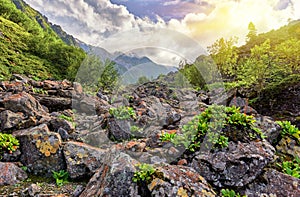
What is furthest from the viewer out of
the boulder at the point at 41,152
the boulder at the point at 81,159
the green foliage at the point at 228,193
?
Result: the boulder at the point at 41,152

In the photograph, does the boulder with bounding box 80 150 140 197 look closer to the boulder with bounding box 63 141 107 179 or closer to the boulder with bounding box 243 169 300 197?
the boulder with bounding box 63 141 107 179

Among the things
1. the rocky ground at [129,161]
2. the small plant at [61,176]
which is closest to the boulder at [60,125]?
the rocky ground at [129,161]

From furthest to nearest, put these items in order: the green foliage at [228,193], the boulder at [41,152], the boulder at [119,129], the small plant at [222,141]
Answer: the boulder at [119,129] < the boulder at [41,152] < the small plant at [222,141] < the green foliage at [228,193]

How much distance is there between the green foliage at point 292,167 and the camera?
7.36 metres

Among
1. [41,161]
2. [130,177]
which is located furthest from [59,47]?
[130,177]

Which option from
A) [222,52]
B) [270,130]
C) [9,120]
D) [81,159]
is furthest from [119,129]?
[222,52]

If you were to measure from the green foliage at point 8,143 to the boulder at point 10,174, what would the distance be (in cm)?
100

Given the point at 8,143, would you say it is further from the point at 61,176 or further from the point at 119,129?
the point at 119,129

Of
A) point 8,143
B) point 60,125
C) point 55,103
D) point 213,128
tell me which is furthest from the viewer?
point 55,103

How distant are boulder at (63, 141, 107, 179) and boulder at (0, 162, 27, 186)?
68.4 inches

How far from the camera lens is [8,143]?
9.12m

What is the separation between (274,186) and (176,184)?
3.41 metres

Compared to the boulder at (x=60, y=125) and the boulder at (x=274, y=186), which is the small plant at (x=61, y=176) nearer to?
the boulder at (x=60, y=125)

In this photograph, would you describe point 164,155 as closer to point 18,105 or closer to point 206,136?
point 206,136
